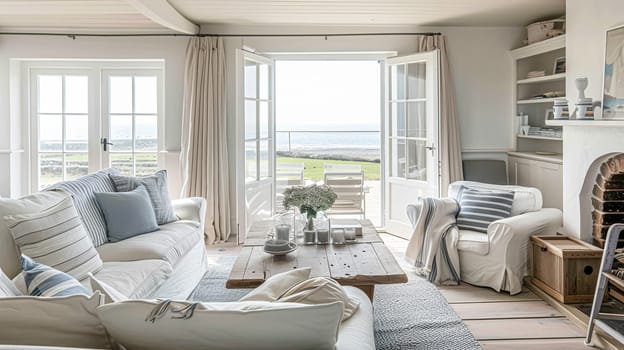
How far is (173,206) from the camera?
163 inches

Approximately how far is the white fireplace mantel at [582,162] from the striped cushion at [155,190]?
9.99 ft

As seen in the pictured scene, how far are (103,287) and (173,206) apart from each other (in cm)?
266

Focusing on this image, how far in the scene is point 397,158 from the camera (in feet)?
18.4

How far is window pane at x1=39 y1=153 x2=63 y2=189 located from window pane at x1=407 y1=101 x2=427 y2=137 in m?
3.98

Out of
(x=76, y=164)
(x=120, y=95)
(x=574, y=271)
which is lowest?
(x=574, y=271)

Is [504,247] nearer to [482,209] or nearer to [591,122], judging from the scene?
[482,209]

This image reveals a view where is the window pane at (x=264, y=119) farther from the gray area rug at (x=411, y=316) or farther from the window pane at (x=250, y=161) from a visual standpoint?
the gray area rug at (x=411, y=316)

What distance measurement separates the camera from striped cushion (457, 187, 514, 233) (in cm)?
398

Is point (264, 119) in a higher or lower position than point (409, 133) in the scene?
higher

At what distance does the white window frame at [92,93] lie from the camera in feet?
18.2

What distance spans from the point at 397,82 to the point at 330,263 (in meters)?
3.15

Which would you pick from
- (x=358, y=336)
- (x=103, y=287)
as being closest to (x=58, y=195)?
(x=103, y=287)

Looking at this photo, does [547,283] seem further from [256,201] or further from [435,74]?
[256,201]

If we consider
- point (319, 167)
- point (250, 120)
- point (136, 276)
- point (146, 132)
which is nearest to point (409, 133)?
point (250, 120)
